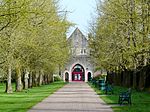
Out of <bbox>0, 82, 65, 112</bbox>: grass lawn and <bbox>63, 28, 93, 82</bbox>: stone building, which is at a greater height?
<bbox>63, 28, 93, 82</bbox>: stone building

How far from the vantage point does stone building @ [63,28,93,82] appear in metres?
132

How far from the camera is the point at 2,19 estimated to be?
2130 cm

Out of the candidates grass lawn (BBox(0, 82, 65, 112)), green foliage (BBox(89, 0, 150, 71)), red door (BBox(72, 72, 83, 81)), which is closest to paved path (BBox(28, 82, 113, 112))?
grass lawn (BBox(0, 82, 65, 112))

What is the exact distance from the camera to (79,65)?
135 metres

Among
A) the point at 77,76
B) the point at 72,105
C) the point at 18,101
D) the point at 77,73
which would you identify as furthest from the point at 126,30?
the point at 77,76

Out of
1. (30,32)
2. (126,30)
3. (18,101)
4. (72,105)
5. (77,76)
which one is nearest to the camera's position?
(72,105)

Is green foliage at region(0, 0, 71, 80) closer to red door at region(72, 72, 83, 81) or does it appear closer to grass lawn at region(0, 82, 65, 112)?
grass lawn at region(0, 82, 65, 112)


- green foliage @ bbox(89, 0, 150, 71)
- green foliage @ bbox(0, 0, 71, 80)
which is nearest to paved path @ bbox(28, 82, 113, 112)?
green foliage @ bbox(0, 0, 71, 80)

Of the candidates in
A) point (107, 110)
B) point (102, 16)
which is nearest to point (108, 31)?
point (102, 16)

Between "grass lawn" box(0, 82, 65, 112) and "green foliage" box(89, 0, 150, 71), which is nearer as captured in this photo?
"grass lawn" box(0, 82, 65, 112)

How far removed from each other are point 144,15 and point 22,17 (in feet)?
59.0

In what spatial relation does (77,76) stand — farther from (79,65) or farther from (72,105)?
(72,105)

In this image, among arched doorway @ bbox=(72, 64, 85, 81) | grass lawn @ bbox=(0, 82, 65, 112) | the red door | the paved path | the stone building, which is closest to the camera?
the paved path

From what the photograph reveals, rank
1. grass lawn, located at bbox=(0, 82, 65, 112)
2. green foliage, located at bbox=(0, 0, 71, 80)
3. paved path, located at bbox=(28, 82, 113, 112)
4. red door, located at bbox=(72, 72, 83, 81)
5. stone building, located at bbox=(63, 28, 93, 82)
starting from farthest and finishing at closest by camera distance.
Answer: red door, located at bbox=(72, 72, 83, 81)
stone building, located at bbox=(63, 28, 93, 82)
grass lawn, located at bbox=(0, 82, 65, 112)
paved path, located at bbox=(28, 82, 113, 112)
green foliage, located at bbox=(0, 0, 71, 80)
